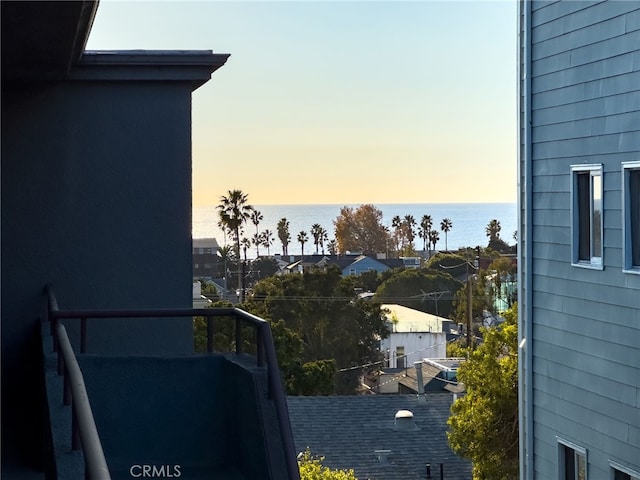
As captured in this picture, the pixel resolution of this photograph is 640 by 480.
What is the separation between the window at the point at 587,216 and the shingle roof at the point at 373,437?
13.7m

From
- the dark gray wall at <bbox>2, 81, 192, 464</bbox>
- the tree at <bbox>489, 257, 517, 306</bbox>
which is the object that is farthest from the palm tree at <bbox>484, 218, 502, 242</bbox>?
the dark gray wall at <bbox>2, 81, 192, 464</bbox>

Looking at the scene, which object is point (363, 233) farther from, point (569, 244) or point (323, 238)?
point (569, 244)

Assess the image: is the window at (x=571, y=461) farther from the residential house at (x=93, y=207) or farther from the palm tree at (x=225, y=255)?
the palm tree at (x=225, y=255)

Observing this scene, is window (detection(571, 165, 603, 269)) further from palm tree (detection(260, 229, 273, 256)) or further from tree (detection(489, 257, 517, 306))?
palm tree (detection(260, 229, 273, 256))

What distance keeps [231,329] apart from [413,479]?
10.6m

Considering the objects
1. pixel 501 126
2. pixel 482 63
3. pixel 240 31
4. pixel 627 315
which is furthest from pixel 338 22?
pixel 627 315

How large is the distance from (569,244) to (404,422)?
15735 mm

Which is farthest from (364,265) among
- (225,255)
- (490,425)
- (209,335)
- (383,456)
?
(209,335)

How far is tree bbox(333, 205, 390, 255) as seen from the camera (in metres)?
90.6

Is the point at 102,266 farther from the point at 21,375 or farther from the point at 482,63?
the point at 482,63

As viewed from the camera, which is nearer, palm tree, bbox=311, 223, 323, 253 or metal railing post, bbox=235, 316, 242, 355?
metal railing post, bbox=235, 316, 242, 355

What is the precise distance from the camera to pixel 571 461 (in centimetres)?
933

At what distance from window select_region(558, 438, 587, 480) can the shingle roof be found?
12.7 meters

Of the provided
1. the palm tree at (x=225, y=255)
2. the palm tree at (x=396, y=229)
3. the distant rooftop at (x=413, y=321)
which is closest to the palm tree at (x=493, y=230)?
the palm tree at (x=396, y=229)
